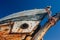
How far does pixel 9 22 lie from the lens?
31.0 feet

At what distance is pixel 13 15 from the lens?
9.97 meters

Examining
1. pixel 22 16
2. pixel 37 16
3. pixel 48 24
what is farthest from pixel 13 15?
pixel 48 24

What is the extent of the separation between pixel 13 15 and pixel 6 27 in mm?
1093

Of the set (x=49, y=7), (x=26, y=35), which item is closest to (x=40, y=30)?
(x=26, y=35)

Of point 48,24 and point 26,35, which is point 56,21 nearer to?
point 48,24

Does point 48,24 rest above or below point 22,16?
below

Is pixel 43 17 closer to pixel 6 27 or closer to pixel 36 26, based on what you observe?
pixel 36 26

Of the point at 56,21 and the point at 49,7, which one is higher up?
the point at 49,7

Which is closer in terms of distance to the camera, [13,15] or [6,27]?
[6,27]

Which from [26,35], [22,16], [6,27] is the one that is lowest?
[26,35]

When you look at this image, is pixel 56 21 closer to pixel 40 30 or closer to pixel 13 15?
pixel 40 30

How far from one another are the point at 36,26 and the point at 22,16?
114cm

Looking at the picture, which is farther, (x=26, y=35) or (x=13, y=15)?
(x=13, y=15)

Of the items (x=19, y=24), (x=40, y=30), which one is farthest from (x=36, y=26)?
(x=19, y=24)
